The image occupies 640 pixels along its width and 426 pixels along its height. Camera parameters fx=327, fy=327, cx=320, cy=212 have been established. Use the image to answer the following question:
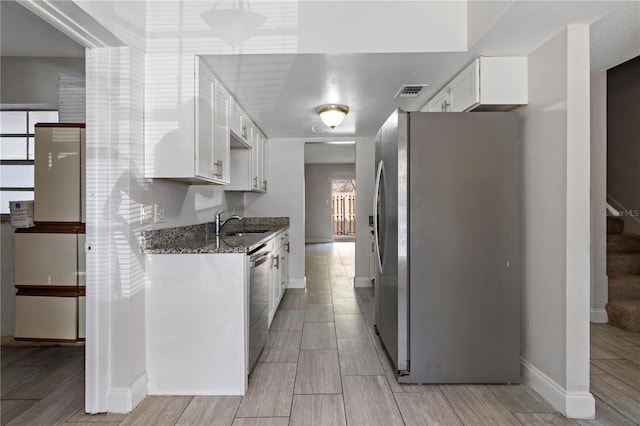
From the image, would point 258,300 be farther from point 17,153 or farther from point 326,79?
point 17,153

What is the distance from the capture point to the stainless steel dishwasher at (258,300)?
2.18m

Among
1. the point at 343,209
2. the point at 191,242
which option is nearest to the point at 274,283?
the point at 191,242

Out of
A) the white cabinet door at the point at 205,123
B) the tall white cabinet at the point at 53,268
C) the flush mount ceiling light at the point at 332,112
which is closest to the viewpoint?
the white cabinet door at the point at 205,123

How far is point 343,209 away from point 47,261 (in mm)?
9719

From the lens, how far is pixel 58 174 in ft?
8.37

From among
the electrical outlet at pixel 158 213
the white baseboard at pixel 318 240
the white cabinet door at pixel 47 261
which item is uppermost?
the electrical outlet at pixel 158 213

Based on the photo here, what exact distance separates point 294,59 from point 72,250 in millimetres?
2270

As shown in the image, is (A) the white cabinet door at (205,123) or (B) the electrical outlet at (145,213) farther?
(A) the white cabinet door at (205,123)

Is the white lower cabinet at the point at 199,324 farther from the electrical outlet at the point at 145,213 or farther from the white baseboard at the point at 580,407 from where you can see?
the white baseboard at the point at 580,407

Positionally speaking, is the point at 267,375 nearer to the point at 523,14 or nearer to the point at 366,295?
the point at 366,295

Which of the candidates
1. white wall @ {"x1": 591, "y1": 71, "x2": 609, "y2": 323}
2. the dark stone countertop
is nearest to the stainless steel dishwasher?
the dark stone countertop

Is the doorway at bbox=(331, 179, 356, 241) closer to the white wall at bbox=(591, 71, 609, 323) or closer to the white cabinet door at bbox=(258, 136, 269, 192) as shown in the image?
the white cabinet door at bbox=(258, 136, 269, 192)

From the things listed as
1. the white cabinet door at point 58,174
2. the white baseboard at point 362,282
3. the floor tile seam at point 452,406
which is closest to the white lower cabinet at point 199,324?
the white cabinet door at point 58,174

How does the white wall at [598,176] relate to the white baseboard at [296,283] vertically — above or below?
above
